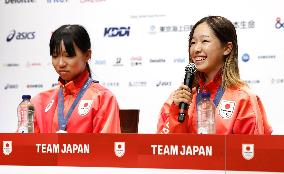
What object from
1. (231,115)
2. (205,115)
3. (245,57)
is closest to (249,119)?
(231,115)

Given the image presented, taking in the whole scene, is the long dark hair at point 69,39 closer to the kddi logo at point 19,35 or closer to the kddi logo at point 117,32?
the kddi logo at point 117,32

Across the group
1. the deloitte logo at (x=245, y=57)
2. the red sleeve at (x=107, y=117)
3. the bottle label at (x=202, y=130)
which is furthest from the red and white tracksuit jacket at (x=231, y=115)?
the deloitte logo at (x=245, y=57)

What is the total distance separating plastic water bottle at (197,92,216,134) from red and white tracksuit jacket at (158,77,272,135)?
2.5 inches

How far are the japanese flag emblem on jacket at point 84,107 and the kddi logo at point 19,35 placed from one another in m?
2.96

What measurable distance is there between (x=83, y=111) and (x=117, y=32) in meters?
2.61

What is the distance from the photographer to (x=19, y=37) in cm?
636

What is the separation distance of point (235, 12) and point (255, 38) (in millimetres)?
304

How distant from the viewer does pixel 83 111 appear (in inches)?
137

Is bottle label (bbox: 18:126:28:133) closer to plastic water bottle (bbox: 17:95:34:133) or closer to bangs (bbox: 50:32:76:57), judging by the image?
plastic water bottle (bbox: 17:95:34:133)

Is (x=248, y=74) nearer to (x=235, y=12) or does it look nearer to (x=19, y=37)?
(x=235, y=12)

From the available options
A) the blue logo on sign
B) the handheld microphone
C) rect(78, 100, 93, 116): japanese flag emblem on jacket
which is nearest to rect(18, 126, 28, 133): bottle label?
rect(78, 100, 93, 116): japanese flag emblem on jacket

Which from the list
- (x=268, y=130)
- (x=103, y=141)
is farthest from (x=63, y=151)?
(x=268, y=130)

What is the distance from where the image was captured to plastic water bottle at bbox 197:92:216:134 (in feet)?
9.41

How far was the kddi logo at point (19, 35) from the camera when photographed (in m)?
6.32
